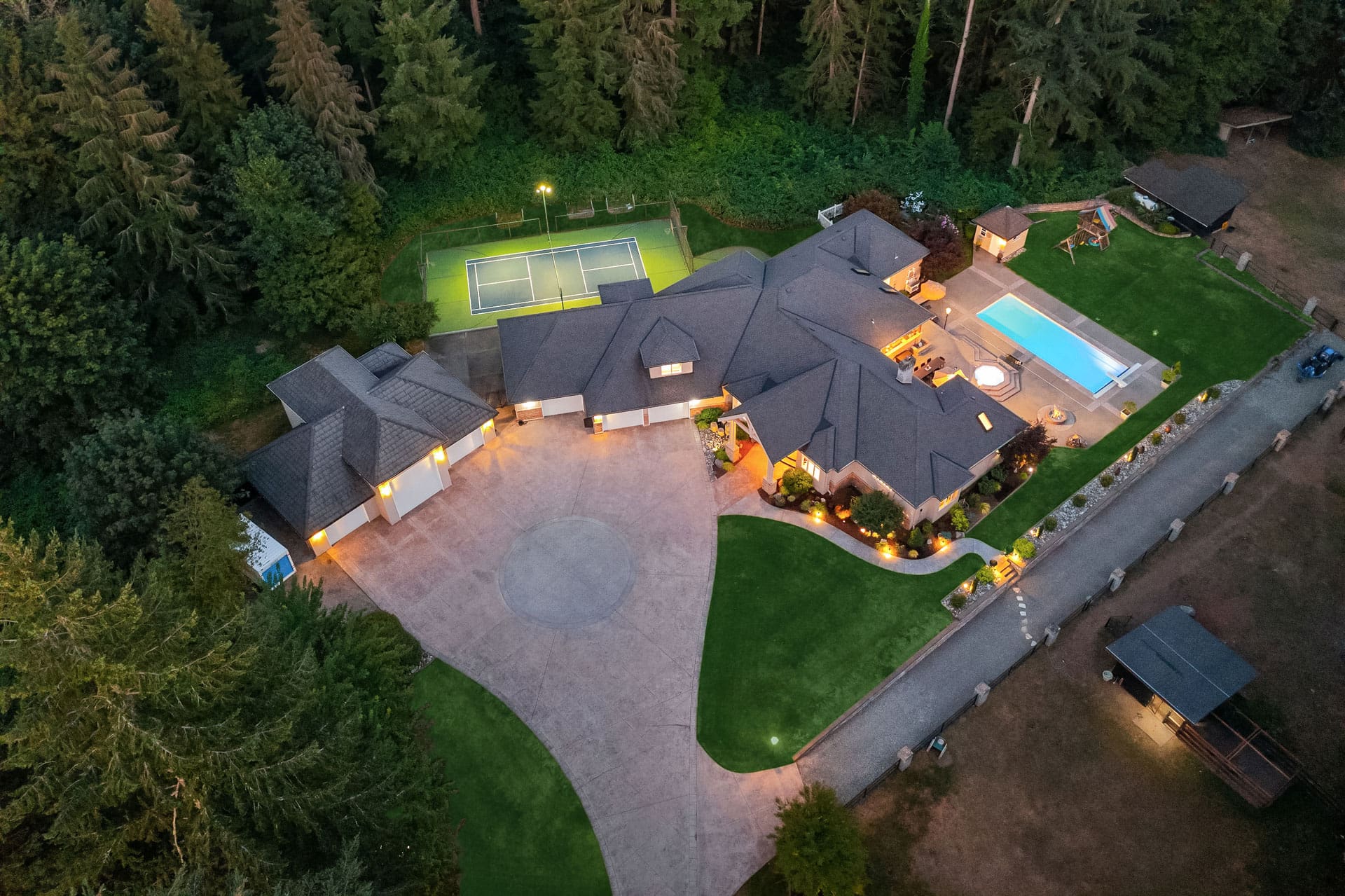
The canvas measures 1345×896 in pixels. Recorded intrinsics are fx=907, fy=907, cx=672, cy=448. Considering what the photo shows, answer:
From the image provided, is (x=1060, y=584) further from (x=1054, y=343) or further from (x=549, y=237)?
(x=549, y=237)

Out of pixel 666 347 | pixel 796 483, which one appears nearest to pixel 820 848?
pixel 796 483

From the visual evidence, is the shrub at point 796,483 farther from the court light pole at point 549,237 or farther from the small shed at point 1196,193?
the small shed at point 1196,193

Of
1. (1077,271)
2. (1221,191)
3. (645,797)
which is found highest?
(1221,191)

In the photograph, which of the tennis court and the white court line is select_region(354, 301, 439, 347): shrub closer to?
the tennis court

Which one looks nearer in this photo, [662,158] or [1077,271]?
[1077,271]

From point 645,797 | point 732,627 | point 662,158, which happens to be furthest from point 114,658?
point 662,158

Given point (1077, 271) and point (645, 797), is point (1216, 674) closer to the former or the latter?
point (645, 797)

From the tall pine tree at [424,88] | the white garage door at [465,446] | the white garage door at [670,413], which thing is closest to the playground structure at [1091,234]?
the white garage door at [670,413]
